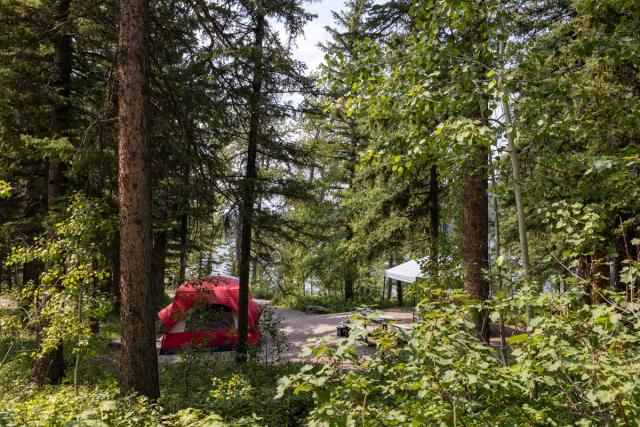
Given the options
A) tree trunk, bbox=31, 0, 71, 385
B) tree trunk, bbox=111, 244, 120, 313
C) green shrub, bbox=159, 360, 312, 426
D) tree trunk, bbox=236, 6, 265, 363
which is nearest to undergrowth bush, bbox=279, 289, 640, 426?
green shrub, bbox=159, 360, 312, 426

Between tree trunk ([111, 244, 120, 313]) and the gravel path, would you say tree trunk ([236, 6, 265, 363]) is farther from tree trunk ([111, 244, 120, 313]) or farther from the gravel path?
tree trunk ([111, 244, 120, 313])

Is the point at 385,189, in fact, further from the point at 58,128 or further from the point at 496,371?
the point at 496,371

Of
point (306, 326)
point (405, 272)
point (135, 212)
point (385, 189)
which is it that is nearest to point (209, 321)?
point (306, 326)

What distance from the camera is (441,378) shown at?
7.46 feet

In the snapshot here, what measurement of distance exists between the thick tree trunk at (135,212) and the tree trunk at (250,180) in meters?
3.64

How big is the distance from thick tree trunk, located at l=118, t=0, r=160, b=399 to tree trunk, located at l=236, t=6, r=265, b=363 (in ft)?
11.9

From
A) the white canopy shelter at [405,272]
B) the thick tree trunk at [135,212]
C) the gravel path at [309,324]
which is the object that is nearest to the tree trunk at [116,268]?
the thick tree trunk at [135,212]

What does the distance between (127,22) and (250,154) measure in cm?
506

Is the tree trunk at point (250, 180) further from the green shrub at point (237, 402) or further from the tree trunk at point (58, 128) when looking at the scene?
the tree trunk at point (58, 128)

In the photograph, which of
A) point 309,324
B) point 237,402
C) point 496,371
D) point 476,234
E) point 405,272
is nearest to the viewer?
point 496,371

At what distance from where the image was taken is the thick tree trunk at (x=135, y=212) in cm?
505

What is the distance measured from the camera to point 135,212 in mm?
5148

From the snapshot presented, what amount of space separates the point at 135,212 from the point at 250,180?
3978 mm

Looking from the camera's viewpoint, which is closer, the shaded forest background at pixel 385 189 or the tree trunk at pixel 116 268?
the shaded forest background at pixel 385 189
